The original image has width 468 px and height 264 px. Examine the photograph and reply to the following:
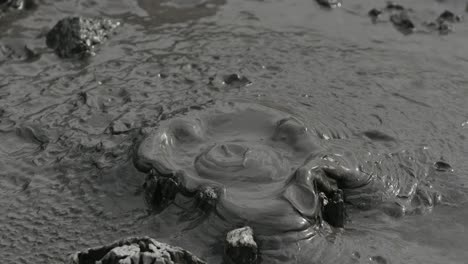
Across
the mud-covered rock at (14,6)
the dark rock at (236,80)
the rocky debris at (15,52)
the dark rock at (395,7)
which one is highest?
the dark rock at (395,7)

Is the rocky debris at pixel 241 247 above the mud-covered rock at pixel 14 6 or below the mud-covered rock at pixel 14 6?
above

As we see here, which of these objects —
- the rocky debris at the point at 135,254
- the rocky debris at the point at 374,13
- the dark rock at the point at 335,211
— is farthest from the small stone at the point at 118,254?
the rocky debris at the point at 374,13

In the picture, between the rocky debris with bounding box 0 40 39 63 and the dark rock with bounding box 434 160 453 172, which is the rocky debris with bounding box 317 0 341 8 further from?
the rocky debris with bounding box 0 40 39 63

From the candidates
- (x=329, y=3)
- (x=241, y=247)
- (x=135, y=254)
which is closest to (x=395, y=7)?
(x=329, y=3)

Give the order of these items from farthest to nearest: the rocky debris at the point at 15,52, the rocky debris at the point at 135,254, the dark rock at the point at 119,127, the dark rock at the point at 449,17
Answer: the dark rock at the point at 449,17
the rocky debris at the point at 15,52
the dark rock at the point at 119,127
the rocky debris at the point at 135,254

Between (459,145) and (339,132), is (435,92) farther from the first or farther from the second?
(339,132)

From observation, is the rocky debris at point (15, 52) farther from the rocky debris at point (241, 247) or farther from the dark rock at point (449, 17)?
the dark rock at point (449, 17)

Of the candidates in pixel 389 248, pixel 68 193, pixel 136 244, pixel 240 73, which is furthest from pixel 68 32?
pixel 389 248
